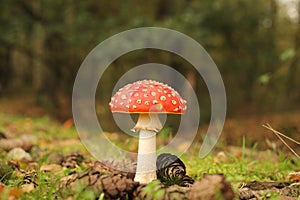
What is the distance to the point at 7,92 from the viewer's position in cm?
1462

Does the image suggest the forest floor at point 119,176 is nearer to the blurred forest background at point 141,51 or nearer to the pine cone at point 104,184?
the pine cone at point 104,184

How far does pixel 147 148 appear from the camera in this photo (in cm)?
237

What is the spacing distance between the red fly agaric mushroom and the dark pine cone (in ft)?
0.30

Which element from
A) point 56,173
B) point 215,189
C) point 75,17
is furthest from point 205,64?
point 215,189

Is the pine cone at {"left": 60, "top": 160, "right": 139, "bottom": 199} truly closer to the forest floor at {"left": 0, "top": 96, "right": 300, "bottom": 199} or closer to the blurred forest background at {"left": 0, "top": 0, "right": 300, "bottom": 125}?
the forest floor at {"left": 0, "top": 96, "right": 300, "bottom": 199}

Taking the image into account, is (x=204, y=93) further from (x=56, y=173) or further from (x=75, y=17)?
(x=56, y=173)

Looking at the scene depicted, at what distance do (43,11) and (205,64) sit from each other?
4606 millimetres

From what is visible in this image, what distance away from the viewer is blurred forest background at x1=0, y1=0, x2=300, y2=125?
9031 mm

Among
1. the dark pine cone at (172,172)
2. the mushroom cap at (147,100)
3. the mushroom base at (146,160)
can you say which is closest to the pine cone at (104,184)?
the mushroom base at (146,160)

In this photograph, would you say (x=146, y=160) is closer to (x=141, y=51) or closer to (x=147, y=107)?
(x=147, y=107)

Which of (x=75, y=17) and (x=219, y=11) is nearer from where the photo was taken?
(x=75, y=17)

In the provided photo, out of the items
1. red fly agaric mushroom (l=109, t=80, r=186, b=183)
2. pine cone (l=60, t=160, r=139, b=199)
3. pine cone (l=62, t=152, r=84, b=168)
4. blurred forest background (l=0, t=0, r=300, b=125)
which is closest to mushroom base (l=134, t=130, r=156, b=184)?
red fly agaric mushroom (l=109, t=80, r=186, b=183)

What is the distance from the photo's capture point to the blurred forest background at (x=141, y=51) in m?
9.03

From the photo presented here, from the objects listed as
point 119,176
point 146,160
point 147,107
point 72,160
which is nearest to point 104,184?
point 119,176
